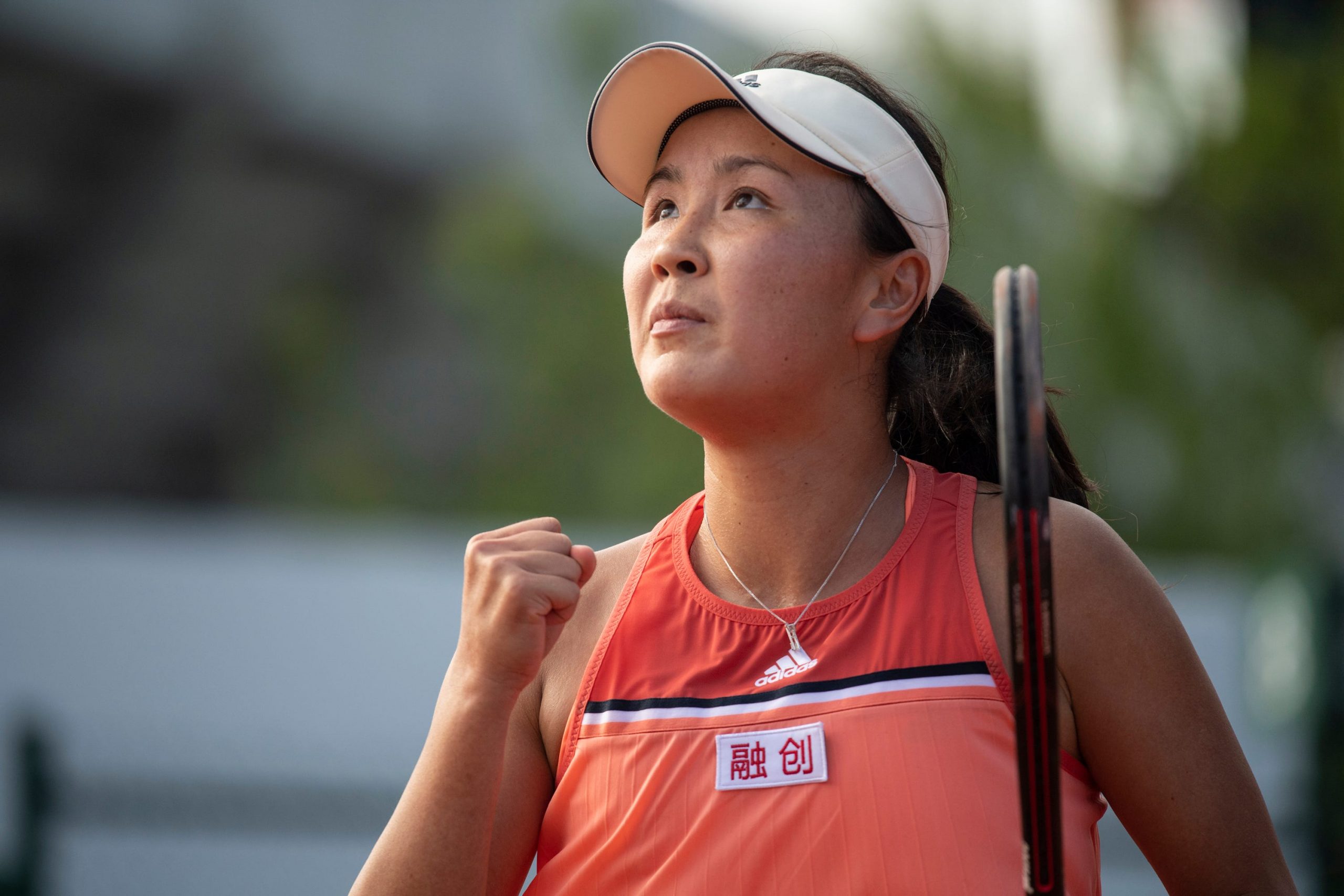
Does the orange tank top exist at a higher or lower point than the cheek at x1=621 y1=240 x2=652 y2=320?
lower

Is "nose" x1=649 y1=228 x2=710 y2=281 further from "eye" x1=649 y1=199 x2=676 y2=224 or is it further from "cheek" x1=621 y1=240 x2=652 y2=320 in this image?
"eye" x1=649 y1=199 x2=676 y2=224

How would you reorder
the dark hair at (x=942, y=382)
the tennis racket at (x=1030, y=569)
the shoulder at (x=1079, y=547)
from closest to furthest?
the tennis racket at (x=1030, y=569)
the shoulder at (x=1079, y=547)
the dark hair at (x=942, y=382)

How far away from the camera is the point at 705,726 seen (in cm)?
198

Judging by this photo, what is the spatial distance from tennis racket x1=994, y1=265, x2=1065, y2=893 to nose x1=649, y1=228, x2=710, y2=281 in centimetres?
66

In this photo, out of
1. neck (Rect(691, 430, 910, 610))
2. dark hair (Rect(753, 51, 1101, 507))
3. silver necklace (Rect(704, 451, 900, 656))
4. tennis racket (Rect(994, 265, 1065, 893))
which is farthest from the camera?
dark hair (Rect(753, 51, 1101, 507))

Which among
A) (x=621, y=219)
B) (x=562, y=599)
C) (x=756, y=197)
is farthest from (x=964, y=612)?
(x=621, y=219)

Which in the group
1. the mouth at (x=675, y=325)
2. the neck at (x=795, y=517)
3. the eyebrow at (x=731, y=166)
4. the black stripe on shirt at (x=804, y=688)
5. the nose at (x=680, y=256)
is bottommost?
the black stripe on shirt at (x=804, y=688)

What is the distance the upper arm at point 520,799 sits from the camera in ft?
6.87

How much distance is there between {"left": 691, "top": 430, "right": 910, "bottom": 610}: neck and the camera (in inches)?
85.7

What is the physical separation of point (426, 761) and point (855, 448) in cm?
91

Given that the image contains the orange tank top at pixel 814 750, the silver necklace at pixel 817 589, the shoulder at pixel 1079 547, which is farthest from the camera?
the silver necklace at pixel 817 589

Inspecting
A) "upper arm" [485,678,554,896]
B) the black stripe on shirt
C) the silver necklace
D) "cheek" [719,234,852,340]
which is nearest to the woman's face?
"cheek" [719,234,852,340]

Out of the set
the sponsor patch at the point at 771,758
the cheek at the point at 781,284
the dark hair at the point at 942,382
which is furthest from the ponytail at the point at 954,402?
the sponsor patch at the point at 771,758

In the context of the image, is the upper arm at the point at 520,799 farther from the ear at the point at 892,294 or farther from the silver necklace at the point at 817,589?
the ear at the point at 892,294
